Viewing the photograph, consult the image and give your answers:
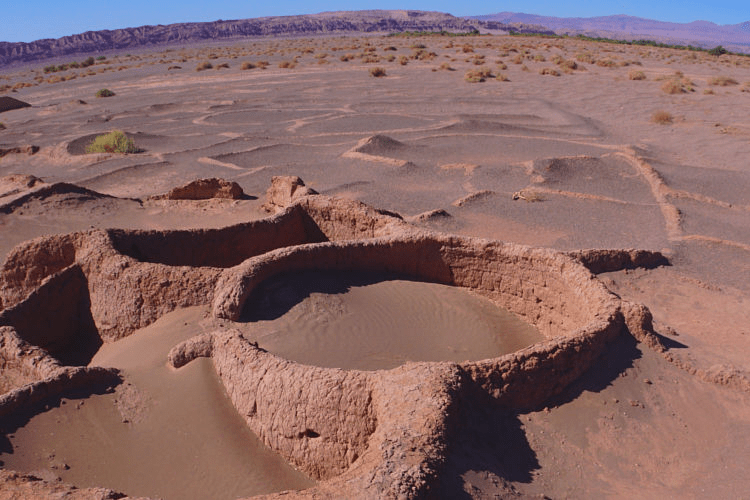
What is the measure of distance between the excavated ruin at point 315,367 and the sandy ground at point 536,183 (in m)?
0.29

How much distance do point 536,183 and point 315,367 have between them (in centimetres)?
969

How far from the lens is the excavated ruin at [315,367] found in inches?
152

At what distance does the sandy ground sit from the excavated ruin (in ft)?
0.96

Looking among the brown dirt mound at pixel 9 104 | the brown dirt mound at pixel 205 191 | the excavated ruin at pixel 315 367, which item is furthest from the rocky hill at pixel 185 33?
the excavated ruin at pixel 315 367

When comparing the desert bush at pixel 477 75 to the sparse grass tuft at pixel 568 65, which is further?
the sparse grass tuft at pixel 568 65

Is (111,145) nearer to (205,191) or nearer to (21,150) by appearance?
(21,150)

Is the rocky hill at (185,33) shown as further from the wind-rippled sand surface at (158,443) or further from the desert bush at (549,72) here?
the wind-rippled sand surface at (158,443)

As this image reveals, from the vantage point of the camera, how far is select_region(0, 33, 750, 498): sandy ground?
4246mm

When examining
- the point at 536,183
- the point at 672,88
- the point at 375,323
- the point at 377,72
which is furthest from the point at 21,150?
the point at 672,88

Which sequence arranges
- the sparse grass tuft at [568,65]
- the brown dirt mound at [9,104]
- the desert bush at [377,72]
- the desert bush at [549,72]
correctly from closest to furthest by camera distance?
the brown dirt mound at [9,104]
the desert bush at [549,72]
the sparse grass tuft at [568,65]
the desert bush at [377,72]

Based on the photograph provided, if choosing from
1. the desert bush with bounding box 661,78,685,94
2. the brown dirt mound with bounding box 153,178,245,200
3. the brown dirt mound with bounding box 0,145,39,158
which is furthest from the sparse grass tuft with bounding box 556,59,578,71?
the brown dirt mound with bounding box 153,178,245,200

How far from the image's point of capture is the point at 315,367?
434 centimetres

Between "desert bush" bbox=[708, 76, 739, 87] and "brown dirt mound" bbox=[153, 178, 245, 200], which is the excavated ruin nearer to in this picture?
"brown dirt mound" bbox=[153, 178, 245, 200]

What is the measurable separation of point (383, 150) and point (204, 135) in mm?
6723
